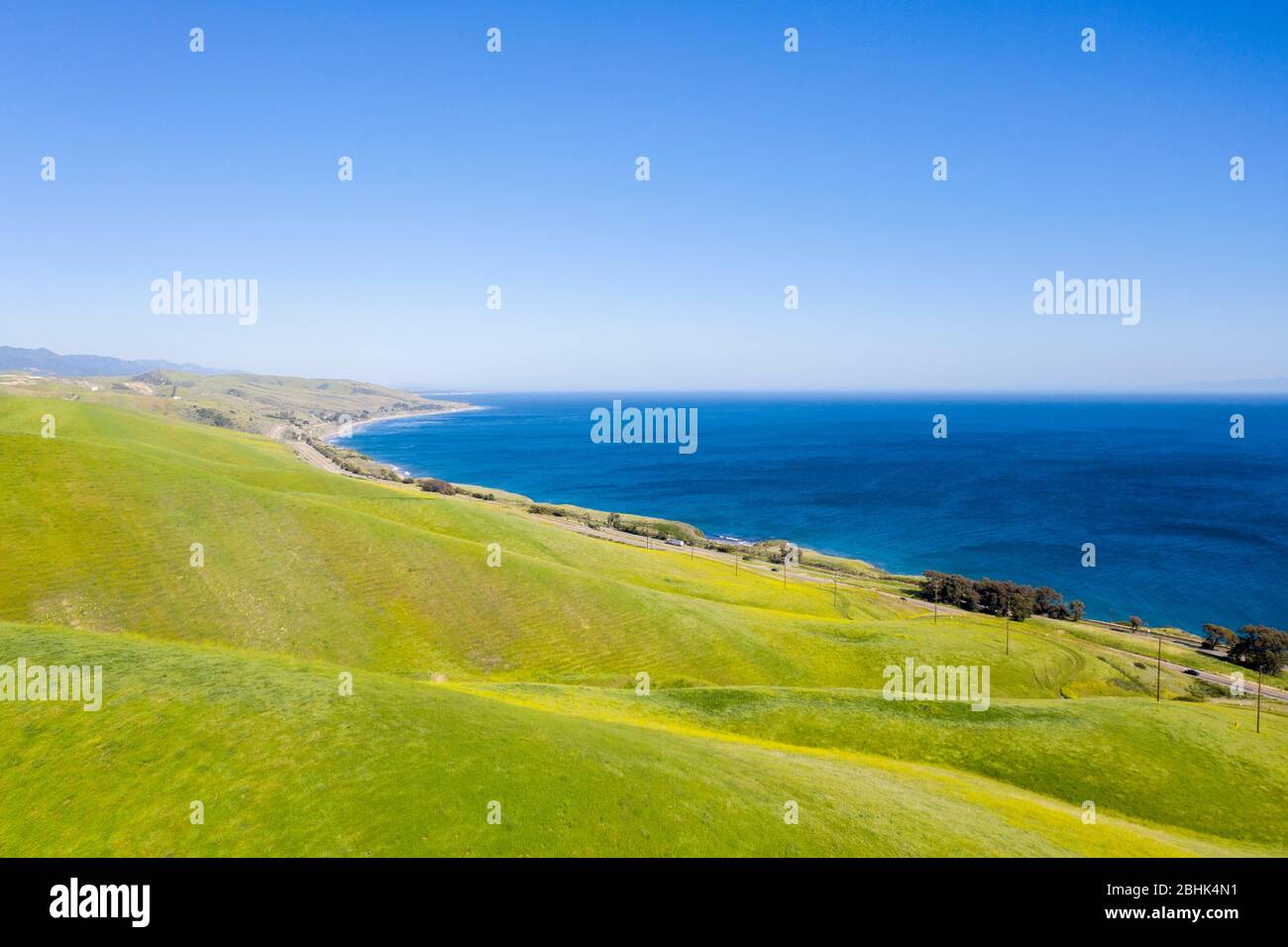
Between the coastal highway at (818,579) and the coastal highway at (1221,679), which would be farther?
the coastal highway at (818,579)

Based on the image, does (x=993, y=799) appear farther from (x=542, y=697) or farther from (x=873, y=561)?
(x=873, y=561)

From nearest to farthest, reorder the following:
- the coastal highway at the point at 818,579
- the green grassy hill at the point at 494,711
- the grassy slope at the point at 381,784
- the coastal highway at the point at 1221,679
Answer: the grassy slope at the point at 381,784 → the green grassy hill at the point at 494,711 → the coastal highway at the point at 1221,679 → the coastal highway at the point at 818,579

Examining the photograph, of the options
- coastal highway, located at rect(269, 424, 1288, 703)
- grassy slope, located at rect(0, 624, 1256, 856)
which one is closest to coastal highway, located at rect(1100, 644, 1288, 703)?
coastal highway, located at rect(269, 424, 1288, 703)

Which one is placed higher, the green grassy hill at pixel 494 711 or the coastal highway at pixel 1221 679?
the green grassy hill at pixel 494 711

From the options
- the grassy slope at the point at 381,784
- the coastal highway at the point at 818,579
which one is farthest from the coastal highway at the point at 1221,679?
the grassy slope at the point at 381,784

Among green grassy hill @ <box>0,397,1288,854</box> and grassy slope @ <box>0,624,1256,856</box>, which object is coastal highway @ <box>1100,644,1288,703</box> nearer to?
green grassy hill @ <box>0,397,1288,854</box>

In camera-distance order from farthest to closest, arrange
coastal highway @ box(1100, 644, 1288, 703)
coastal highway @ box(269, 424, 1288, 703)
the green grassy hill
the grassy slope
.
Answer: coastal highway @ box(269, 424, 1288, 703) < coastal highway @ box(1100, 644, 1288, 703) < the green grassy hill < the grassy slope

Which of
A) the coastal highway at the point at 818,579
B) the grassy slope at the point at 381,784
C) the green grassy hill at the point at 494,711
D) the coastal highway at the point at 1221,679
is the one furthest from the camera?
the coastal highway at the point at 818,579

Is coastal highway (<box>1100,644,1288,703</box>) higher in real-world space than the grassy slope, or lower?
lower

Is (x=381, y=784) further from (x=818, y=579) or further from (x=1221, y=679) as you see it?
(x=1221, y=679)

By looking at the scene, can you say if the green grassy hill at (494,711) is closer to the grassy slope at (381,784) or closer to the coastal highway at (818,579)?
the grassy slope at (381,784)
